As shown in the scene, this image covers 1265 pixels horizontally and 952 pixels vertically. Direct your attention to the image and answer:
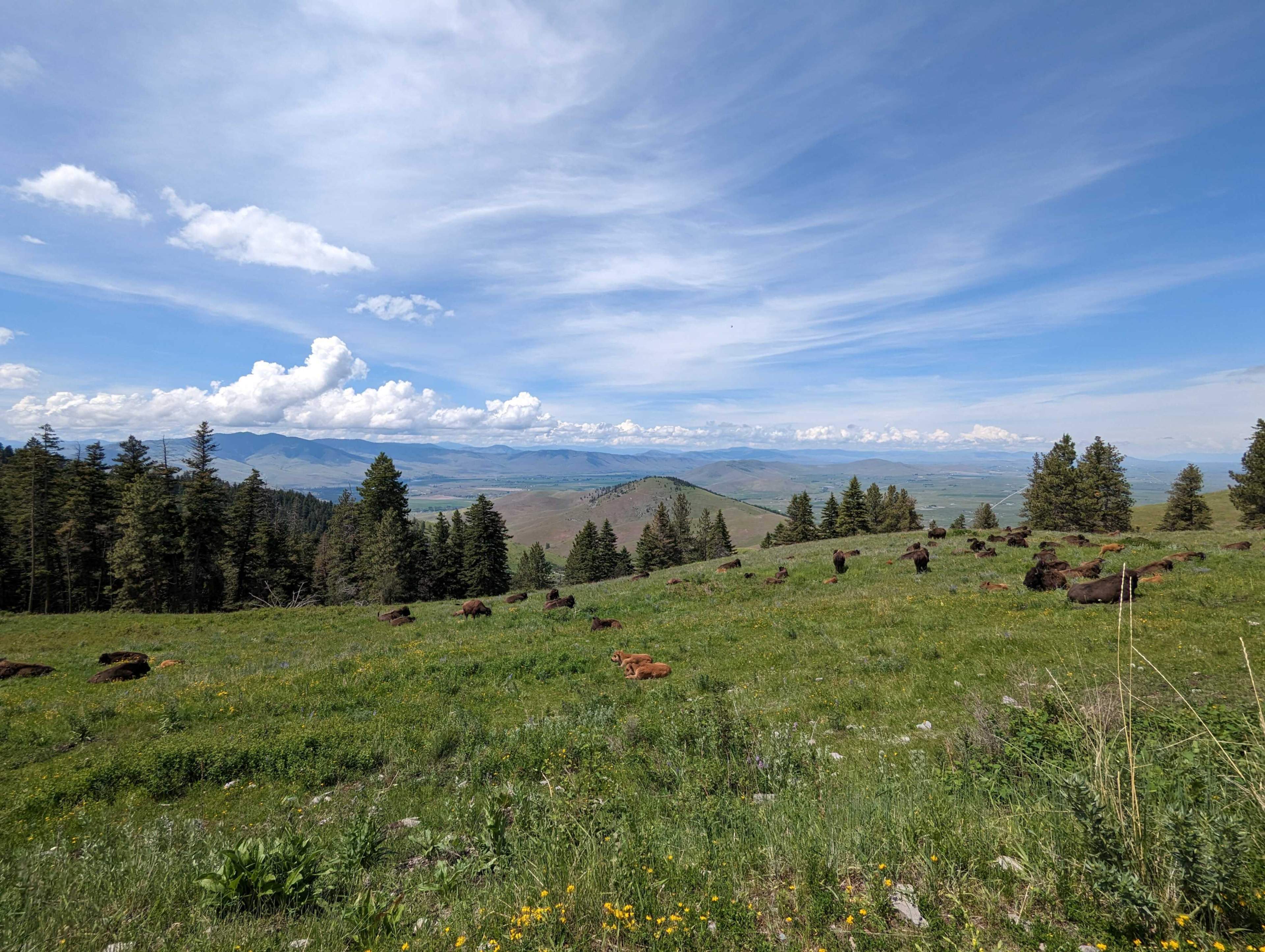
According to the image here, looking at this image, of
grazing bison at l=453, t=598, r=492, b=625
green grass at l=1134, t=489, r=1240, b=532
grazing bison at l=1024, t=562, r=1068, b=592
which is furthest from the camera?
green grass at l=1134, t=489, r=1240, b=532

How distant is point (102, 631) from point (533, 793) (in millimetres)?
30367

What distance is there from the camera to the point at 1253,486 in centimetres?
5128

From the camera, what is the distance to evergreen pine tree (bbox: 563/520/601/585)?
74.7 metres

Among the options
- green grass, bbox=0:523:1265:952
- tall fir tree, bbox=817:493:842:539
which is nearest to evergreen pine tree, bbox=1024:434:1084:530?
tall fir tree, bbox=817:493:842:539

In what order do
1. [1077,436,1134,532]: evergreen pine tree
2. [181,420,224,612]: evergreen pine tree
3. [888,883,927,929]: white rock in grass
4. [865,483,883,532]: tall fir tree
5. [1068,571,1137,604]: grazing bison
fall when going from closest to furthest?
[888,883,927,929]: white rock in grass < [1068,571,1137,604]: grazing bison < [181,420,224,612]: evergreen pine tree < [1077,436,1134,532]: evergreen pine tree < [865,483,883,532]: tall fir tree

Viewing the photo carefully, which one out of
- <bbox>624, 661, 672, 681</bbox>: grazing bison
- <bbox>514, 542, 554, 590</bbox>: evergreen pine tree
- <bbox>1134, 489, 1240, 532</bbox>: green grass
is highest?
<bbox>624, 661, 672, 681</bbox>: grazing bison

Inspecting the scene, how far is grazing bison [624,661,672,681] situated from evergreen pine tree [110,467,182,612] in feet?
149

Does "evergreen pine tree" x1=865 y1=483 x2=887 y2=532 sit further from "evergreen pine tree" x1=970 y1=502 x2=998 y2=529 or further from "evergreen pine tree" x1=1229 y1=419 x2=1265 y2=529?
"evergreen pine tree" x1=1229 y1=419 x2=1265 y2=529

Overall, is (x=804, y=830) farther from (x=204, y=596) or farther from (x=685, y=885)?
(x=204, y=596)

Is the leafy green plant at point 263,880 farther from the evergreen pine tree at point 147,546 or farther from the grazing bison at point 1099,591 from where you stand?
the evergreen pine tree at point 147,546

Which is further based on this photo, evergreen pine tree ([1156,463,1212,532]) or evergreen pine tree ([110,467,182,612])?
evergreen pine tree ([1156,463,1212,532])

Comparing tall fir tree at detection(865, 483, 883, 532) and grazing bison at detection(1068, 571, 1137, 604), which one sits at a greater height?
grazing bison at detection(1068, 571, 1137, 604)

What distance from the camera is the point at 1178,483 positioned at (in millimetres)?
63938

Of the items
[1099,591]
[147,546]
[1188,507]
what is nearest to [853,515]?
[1188,507]
